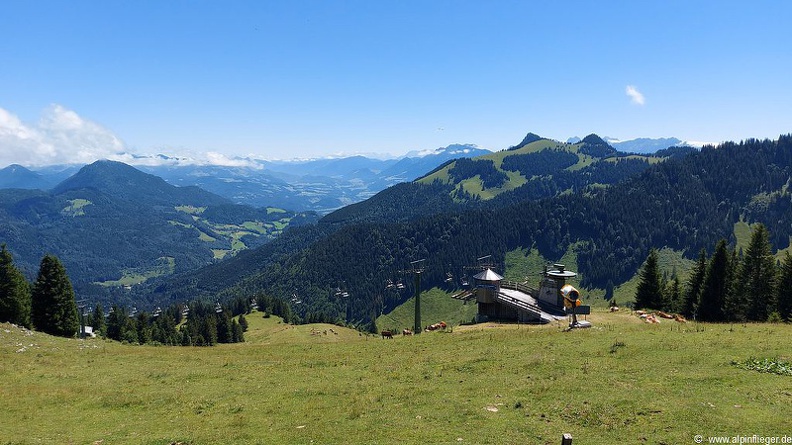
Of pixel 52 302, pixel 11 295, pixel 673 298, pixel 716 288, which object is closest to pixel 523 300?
pixel 716 288

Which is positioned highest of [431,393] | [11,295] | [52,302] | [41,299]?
[11,295]

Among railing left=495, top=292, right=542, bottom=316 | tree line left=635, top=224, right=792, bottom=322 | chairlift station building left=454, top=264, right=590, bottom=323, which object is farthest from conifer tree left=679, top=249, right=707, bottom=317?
railing left=495, top=292, right=542, bottom=316

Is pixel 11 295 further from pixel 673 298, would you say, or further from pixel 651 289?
pixel 673 298

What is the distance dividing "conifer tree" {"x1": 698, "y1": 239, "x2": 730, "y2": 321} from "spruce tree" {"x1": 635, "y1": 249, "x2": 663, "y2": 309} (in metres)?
6.49

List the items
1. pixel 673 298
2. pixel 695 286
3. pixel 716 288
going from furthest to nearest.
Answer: pixel 673 298, pixel 695 286, pixel 716 288

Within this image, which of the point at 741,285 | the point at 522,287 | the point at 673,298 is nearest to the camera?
the point at 741,285

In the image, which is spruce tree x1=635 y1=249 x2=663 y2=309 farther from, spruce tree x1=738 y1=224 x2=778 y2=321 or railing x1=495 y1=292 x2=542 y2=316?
railing x1=495 y1=292 x2=542 y2=316

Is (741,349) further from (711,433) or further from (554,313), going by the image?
(554,313)

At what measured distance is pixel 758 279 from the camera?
73.9m

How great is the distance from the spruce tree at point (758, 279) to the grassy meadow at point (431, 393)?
41.0 m

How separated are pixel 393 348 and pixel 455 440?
25008mm

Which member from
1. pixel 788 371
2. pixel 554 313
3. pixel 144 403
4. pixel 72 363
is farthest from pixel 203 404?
pixel 554 313

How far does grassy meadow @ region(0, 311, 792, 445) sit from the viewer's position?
20047 millimetres

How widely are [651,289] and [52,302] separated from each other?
105679 mm
